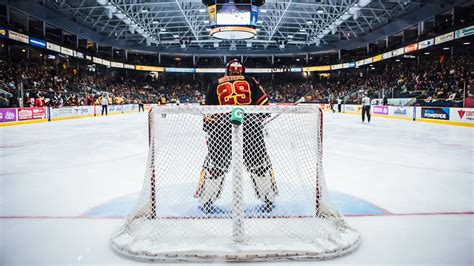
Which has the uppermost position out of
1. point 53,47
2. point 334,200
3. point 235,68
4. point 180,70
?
point 180,70

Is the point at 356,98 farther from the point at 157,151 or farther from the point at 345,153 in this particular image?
the point at 157,151

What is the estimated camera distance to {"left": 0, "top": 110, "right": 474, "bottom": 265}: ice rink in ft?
6.93

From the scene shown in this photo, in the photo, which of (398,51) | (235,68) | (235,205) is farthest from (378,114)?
(235,205)

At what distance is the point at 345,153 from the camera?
6090mm

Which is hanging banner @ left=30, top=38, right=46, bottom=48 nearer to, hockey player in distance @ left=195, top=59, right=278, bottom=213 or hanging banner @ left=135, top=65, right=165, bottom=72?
hanging banner @ left=135, top=65, right=165, bottom=72

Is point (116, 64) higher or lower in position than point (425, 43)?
higher

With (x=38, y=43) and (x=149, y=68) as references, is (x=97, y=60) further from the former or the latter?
(x=149, y=68)

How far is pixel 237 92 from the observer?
2725 millimetres

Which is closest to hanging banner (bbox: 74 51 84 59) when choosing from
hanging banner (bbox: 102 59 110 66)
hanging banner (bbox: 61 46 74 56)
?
hanging banner (bbox: 61 46 74 56)

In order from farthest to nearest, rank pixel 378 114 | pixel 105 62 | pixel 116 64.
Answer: pixel 116 64 < pixel 105 62 < pixel 378 114

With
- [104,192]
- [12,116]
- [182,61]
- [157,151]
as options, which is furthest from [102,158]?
[182,61]

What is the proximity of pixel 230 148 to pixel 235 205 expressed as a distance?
22.4 inches

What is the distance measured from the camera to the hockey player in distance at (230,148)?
2629mm

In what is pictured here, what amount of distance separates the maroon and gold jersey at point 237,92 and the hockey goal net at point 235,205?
23 centimetres
